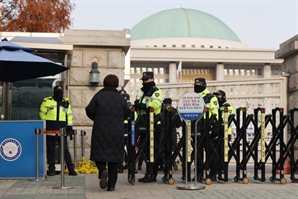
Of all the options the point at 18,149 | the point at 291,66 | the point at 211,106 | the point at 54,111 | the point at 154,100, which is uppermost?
the point at 291,66

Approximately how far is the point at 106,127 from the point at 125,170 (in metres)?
5.12

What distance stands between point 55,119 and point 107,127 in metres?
3.01

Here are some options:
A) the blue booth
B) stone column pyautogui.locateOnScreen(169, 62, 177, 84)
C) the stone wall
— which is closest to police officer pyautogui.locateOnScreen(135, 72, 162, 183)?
the blue booth

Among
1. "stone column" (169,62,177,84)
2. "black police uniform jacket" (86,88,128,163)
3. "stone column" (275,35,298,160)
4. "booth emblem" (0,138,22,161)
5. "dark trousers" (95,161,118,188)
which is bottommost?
"dark trousers" (95,161,118,188)

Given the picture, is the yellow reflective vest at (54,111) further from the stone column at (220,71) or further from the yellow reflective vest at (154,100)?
the stone column at (220,71)

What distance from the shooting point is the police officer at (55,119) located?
45.1 ft

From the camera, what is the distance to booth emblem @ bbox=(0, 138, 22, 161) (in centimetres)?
1305

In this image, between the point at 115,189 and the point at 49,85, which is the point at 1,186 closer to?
the point at 115,189

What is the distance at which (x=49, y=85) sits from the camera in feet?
51.3

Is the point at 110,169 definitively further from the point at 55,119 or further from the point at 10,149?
the point at 55,119

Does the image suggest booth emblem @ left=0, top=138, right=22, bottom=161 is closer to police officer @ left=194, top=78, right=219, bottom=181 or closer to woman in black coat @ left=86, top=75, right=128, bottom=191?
woman in black coat @ left=86, top=75, right=128, bottom=191

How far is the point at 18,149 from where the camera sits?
42.9ft

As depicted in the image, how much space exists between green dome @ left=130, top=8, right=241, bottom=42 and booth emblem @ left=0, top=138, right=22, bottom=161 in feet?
409

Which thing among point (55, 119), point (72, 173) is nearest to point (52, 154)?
point (72, 173)
